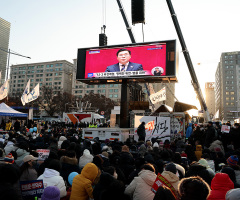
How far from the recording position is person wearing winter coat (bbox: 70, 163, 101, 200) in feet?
13.6

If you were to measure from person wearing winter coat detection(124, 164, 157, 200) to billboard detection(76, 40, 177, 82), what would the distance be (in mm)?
15571

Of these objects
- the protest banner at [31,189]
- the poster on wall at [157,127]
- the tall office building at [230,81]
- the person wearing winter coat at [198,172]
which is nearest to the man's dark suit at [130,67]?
the poster on wall at [157,127]

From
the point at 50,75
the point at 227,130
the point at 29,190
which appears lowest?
the point at 29,190

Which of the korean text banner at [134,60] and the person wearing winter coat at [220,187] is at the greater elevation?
the korean text banner at [134,60]

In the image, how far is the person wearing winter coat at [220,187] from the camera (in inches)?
139

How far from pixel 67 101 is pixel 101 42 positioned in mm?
51699

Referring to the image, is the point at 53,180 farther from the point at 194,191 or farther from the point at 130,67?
the point at 130,67

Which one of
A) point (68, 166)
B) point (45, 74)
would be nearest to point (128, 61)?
point (68, 166)

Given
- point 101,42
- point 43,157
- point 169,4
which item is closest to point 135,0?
point 101,42

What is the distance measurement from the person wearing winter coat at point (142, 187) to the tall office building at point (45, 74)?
368 feet

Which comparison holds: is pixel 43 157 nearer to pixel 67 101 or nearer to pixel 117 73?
pixel 117 73

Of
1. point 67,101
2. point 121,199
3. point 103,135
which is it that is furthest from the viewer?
point 67,101

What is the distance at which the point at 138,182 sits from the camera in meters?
4.07

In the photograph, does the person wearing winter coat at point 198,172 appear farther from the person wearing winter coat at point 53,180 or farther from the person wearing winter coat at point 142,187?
the person wearing winter coat at point 53,180
